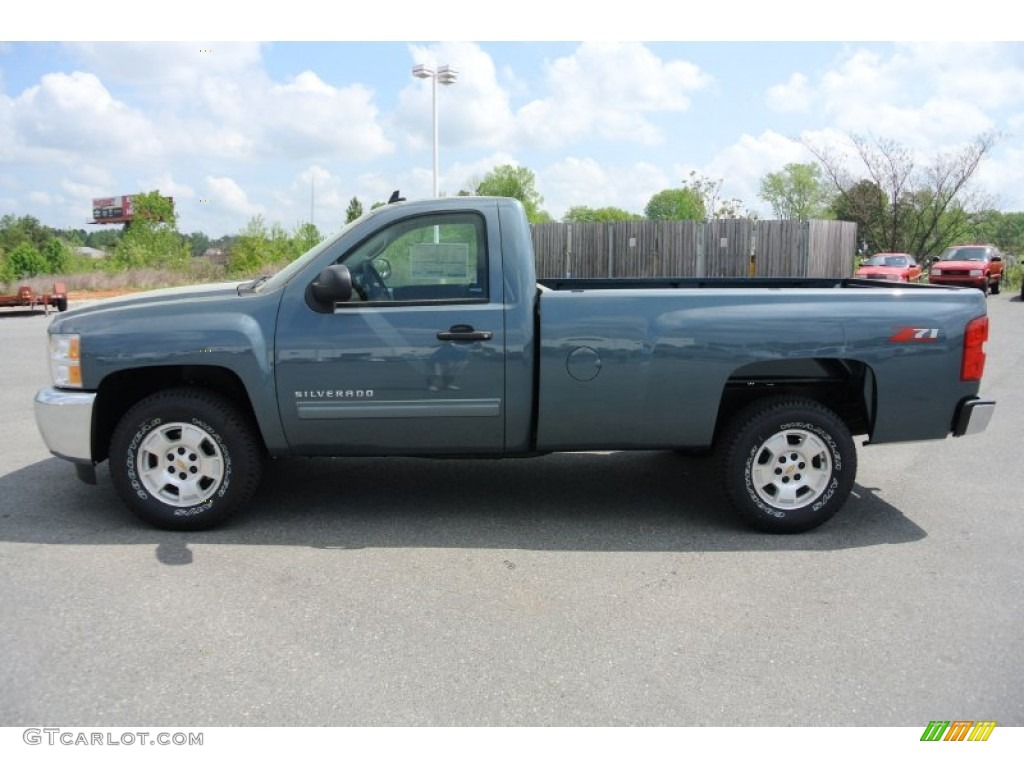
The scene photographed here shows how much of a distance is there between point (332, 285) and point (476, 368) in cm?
90

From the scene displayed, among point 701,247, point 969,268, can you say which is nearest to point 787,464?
point 701,247

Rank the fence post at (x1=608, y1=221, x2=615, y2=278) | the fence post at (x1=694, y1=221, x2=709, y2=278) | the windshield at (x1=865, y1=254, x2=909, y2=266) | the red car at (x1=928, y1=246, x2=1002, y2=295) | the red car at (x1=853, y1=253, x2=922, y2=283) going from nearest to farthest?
the fence post at (x1=694, y1=221, x2=709, y2=278) < the red car at (x1=853, y1=253, x2=922, y2=283) < the fence post at (x1=608, y1=221, x2=615, y2=278) < the windshield at (x1=865, y1=254, x2=909, y2=266) < the red car at (x1=928, y1=246, x2=1002, y2=295)

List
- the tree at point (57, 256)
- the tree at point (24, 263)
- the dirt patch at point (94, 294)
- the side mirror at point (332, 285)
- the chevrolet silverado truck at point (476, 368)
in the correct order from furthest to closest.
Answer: the tree at point (57, 256)
the tree at point (24, 263)
the dirt patch at point (94, 294)
the chevrolet silverado truck at point (476, 368)
the side mirror at point (332, 285)

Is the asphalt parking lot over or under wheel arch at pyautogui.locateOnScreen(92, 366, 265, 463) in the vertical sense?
under

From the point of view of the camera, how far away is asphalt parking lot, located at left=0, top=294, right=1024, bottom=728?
3100 millimetres

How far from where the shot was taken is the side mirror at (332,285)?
15.0ft

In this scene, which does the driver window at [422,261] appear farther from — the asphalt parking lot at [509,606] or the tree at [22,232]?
the tree at [22,232]

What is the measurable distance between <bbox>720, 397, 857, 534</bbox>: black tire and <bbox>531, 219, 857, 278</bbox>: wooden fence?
1984cm

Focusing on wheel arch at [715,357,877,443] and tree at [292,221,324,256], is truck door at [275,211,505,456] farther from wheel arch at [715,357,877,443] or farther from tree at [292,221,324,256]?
tree at [292,221,324,256]

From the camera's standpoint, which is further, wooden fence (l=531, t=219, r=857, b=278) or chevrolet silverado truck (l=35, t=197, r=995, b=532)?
wooden fence (l=531, t=219, r=857, b=278)

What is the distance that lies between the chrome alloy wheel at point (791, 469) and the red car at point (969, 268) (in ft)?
83.1

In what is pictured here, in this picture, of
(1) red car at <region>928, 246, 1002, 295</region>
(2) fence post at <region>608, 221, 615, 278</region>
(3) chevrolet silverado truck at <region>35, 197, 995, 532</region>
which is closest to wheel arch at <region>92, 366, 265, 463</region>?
(3) chevrolet silverado truck at <region>35, 197, 995, 532</region>

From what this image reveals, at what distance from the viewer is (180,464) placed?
16.0 ft

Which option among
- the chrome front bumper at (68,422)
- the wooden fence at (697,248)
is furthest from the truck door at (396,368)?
the wooden fence at (697,248)
